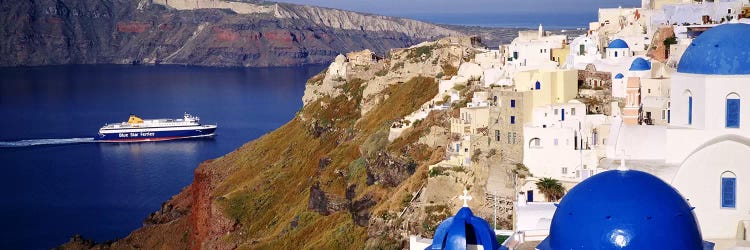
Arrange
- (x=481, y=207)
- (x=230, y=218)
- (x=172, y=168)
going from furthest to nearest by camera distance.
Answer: (x=172, y=168)
(x=230, y=218)
(x=481, y=207)

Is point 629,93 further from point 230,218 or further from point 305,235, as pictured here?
point 230,218

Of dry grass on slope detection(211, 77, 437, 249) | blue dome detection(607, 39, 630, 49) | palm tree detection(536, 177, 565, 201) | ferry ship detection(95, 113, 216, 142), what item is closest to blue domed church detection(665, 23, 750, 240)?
palm tree detection(536, 177, 565, 201)

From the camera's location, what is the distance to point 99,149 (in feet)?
297

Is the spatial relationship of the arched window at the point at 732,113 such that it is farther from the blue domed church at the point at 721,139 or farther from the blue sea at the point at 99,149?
the blue sea at the point at 99,149

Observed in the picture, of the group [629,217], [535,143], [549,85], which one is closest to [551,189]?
[535,143]

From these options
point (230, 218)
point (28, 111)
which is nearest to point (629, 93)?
point (230, 218)

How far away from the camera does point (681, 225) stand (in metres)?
12.4

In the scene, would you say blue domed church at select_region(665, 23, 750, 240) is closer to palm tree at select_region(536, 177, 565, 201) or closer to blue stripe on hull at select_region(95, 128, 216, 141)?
palm tree at select_region(536, 177, 565, 201)

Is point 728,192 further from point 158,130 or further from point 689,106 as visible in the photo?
point 158,130

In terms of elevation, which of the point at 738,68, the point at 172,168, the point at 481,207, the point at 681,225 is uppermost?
the point at 738,68

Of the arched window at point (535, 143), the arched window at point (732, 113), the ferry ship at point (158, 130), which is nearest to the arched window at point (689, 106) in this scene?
the arched window at point (732, 113)

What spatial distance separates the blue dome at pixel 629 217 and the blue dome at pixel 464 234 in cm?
146

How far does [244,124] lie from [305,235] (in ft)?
225

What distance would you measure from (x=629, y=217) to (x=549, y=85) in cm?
1328
